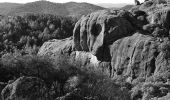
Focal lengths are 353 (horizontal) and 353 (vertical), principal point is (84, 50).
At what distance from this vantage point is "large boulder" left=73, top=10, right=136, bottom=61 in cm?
6444

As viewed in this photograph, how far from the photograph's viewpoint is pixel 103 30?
64375mm

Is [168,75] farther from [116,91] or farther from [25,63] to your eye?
[25,63]

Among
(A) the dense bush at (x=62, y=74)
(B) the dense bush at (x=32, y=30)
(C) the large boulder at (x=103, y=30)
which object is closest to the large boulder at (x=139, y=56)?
(C) the large boulder at (x=103, y=30)

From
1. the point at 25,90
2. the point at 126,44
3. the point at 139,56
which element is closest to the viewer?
the point at 25,90

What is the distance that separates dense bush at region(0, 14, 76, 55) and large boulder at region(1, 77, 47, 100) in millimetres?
102299

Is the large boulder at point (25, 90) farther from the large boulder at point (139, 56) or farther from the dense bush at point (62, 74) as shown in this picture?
the large boulder at point (139, 56)

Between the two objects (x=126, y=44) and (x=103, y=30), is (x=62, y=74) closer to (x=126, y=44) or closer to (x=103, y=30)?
(x=103, y=30)

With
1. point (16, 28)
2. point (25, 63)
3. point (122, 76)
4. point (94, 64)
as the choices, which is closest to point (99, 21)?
point (94, 64)

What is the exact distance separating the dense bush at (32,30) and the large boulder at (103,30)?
65.4 meters

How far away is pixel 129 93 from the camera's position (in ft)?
160

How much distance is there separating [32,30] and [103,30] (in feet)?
351

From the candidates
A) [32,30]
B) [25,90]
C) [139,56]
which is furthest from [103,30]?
[32,30]

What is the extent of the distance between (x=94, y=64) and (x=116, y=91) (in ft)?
67.3

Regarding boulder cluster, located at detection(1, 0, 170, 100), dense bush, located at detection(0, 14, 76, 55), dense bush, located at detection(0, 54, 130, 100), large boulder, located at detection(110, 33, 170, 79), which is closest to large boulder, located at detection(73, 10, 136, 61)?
boulder cluster, located at detection(1, 0, 170, 100)
